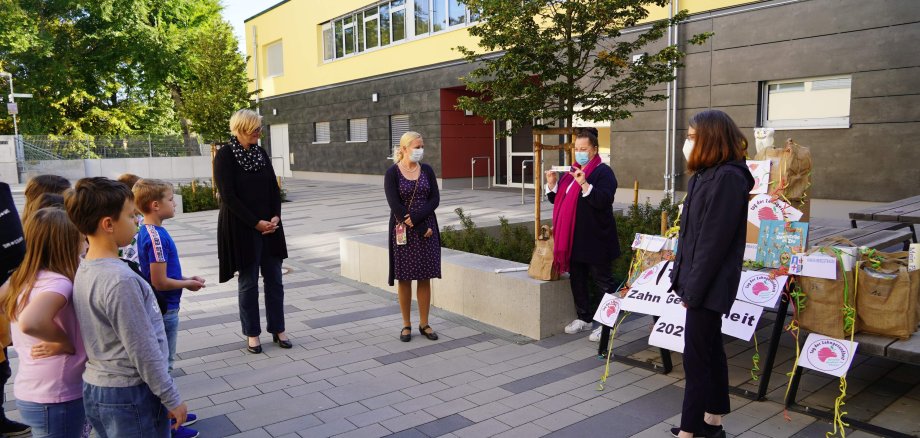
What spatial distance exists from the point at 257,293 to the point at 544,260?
2392 millimetres

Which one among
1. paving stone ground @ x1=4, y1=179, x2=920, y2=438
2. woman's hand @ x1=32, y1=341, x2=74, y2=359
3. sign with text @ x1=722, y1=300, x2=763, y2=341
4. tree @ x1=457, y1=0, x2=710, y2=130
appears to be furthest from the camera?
tree @ x1=457, y1=0, x2=710, y2=130

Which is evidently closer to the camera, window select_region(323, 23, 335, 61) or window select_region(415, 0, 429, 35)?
window select_region(415, 0, 429, 35)

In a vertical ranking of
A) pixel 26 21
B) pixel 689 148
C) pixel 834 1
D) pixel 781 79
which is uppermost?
pixel 26 21

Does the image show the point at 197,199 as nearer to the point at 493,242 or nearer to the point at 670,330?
the point at 493,242

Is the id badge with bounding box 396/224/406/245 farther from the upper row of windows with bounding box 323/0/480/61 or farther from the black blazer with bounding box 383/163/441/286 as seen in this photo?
the upper row of windows with bounding box 323/0/480/61

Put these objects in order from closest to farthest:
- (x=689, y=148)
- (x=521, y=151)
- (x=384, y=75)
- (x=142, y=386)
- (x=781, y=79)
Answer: (x=142, y=386) → (x=689, y=148) → (x=781, y=79) → (x=521, y=151) → (x=384, y=75)

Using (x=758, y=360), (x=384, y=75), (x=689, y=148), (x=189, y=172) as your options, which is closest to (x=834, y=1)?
(x=758, y=360)

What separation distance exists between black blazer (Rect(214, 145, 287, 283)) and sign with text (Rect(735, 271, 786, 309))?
3.56 meters

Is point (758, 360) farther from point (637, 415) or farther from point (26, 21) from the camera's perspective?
point (26, 21)

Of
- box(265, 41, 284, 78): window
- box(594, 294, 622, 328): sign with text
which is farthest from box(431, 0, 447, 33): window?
box(594, 294, 622, 328): sign with text

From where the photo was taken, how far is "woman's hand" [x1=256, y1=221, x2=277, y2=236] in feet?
16.6

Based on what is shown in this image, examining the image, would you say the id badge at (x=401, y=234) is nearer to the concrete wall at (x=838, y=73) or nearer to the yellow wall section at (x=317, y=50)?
the concrete wall at (x=838, y=73)

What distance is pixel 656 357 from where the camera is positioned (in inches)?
197

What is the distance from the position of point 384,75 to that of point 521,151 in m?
6.50
